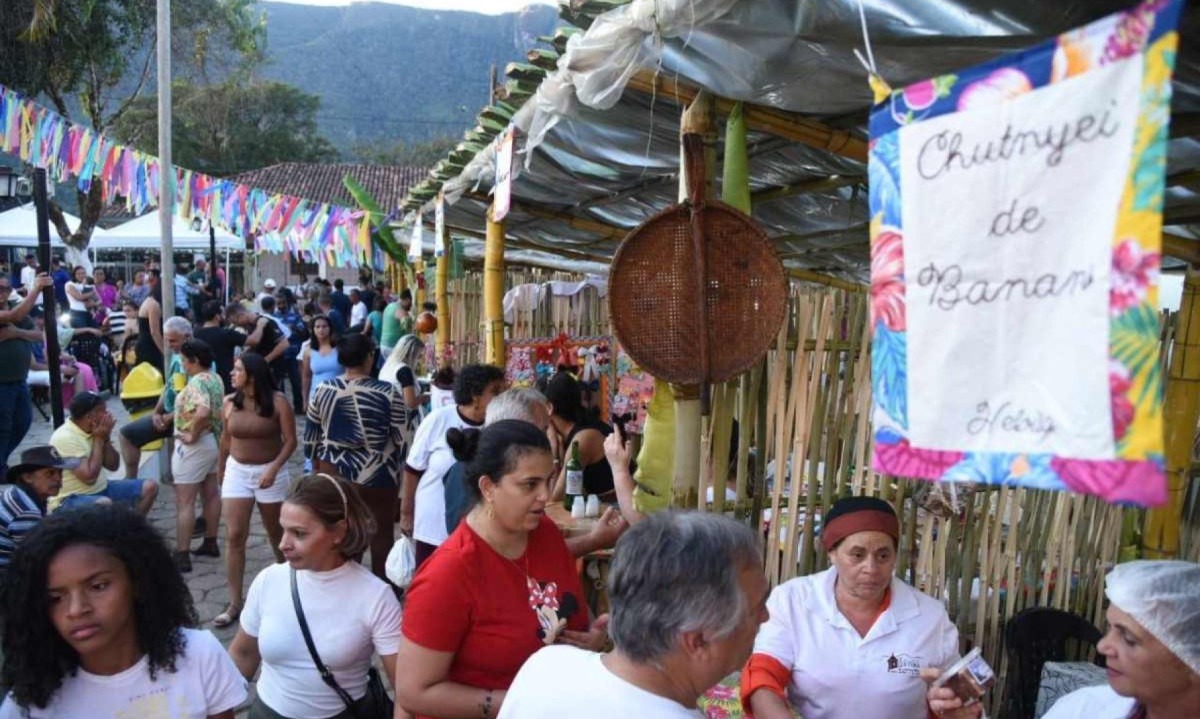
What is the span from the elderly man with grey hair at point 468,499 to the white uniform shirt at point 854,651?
106 cm

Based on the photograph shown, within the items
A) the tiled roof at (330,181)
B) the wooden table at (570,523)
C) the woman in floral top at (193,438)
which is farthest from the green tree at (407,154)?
the wooden table at (570,523)

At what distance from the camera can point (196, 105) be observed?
43.5 meters

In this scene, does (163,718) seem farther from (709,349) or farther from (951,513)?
(951,513)

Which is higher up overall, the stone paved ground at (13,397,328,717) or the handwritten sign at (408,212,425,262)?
the handwritten sign at (408,212,425,262)

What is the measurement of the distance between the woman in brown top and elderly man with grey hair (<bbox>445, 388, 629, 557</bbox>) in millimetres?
1708

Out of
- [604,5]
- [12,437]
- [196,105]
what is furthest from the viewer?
[196,105]

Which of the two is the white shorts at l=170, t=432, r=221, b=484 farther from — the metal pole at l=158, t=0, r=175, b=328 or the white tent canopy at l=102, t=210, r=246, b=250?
the white tent canopy at l=102, t=210, r=246, b=250

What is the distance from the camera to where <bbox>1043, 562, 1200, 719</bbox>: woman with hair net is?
2045 mm

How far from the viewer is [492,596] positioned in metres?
2.25

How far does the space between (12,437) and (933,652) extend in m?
7.51

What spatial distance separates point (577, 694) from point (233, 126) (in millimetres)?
52176

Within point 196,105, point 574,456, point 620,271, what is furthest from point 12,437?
point 196,105

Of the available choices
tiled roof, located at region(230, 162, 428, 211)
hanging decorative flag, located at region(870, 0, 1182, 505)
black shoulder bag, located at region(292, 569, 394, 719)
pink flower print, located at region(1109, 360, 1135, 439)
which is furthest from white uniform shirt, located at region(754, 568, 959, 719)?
tiled roof, located at region(230, 162, 428, 211)

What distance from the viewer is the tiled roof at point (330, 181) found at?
116 ft
